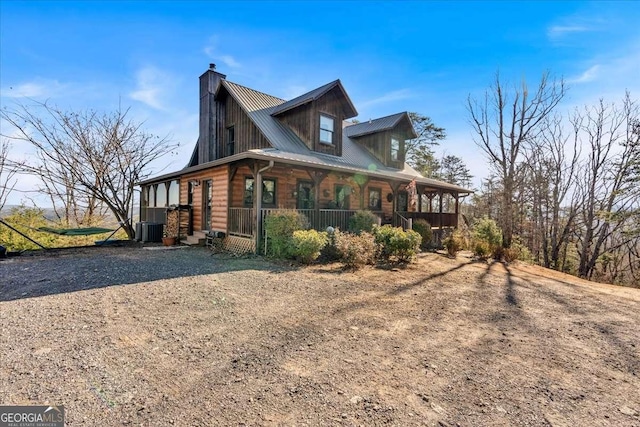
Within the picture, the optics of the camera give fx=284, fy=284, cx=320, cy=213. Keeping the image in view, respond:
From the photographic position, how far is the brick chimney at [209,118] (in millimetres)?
13078

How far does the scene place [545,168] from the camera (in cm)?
1814

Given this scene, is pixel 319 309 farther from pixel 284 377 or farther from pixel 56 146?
pixel 56 146

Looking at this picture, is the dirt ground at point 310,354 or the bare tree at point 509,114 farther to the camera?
the bare tree at point 509,114

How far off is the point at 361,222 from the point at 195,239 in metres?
6.65

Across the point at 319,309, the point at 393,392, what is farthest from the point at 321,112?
the point at 393,392

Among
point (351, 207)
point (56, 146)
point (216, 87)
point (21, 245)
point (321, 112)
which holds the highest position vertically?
point (216, 87)

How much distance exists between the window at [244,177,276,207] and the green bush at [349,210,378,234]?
10.4 ft

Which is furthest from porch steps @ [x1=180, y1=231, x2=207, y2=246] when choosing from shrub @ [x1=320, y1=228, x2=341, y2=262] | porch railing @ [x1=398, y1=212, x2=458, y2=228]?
porch railing @ [x1=398, y1=212, x2=458, y2=228]

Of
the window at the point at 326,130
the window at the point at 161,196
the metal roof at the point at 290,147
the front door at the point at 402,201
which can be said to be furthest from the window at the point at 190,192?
the front door at the point at 402,201

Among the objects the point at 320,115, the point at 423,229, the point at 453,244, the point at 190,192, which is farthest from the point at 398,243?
the point at 190,192

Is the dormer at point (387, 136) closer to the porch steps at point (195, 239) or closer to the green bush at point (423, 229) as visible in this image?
the green bush at point (423, 229)

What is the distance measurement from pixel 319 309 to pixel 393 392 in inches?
80.9

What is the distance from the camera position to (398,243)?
829 cm

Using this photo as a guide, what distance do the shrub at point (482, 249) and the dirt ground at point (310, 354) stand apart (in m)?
4.82
